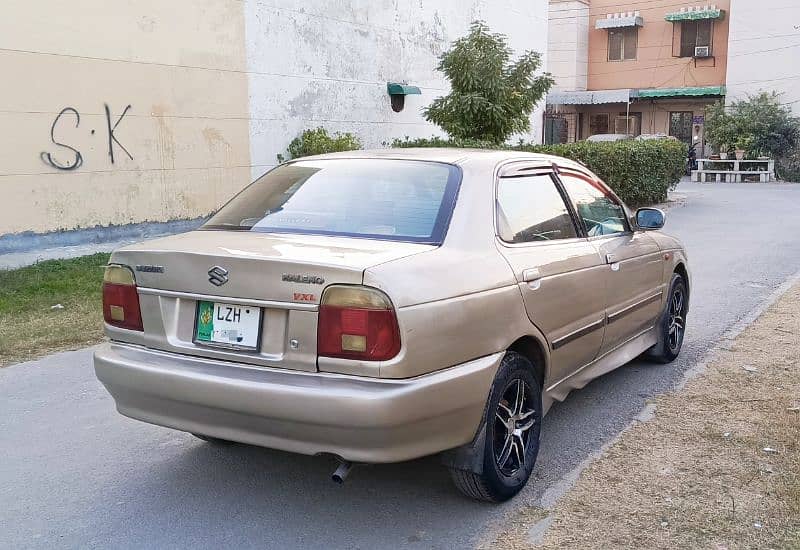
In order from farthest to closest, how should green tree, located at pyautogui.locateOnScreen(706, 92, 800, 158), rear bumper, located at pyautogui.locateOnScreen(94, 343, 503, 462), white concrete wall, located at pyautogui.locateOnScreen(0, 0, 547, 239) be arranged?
green tree, located at pyautogui.locateOnScreen(706, 92, 800, 158)
white concrete wall, located at pyautogui.locateOnScreen(0, 0, 547, 239)
rear bumper, located at pyautogui.locateOnScreen(94, 343, 503, 462)

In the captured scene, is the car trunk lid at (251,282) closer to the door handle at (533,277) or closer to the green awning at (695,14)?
the door handle at (533,277)

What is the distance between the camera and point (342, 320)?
3309mm

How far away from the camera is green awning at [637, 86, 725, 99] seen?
111ft

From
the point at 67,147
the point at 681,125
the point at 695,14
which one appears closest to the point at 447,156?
the point at 67,147

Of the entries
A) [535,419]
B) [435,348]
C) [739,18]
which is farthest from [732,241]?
[739,18]

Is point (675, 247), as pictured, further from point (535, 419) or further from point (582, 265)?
point (535, 419)

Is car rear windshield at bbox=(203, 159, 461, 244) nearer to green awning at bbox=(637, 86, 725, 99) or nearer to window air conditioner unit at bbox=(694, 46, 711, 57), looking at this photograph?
green awning at bbox=(637, 86, 725, 99)

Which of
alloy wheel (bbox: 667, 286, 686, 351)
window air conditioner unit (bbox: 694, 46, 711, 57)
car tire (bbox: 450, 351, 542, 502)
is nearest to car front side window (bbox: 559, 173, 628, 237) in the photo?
alloy wheel (bbox: 667, 286, 686, 351)


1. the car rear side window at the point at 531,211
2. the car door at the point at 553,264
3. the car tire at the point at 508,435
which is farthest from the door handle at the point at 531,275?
the car tire at the point at 508,435

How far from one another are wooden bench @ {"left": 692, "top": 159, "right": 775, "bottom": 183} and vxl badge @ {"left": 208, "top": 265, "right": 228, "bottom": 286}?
2888 cm

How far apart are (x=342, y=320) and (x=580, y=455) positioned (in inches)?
73.8

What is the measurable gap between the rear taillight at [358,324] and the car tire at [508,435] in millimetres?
Answer: 703

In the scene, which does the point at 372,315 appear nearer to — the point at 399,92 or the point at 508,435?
the point at 508,435

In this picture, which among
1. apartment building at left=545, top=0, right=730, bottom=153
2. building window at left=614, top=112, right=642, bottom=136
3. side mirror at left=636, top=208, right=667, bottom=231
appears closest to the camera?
side mirror at left=636, top=208, right=667, bottom=231
